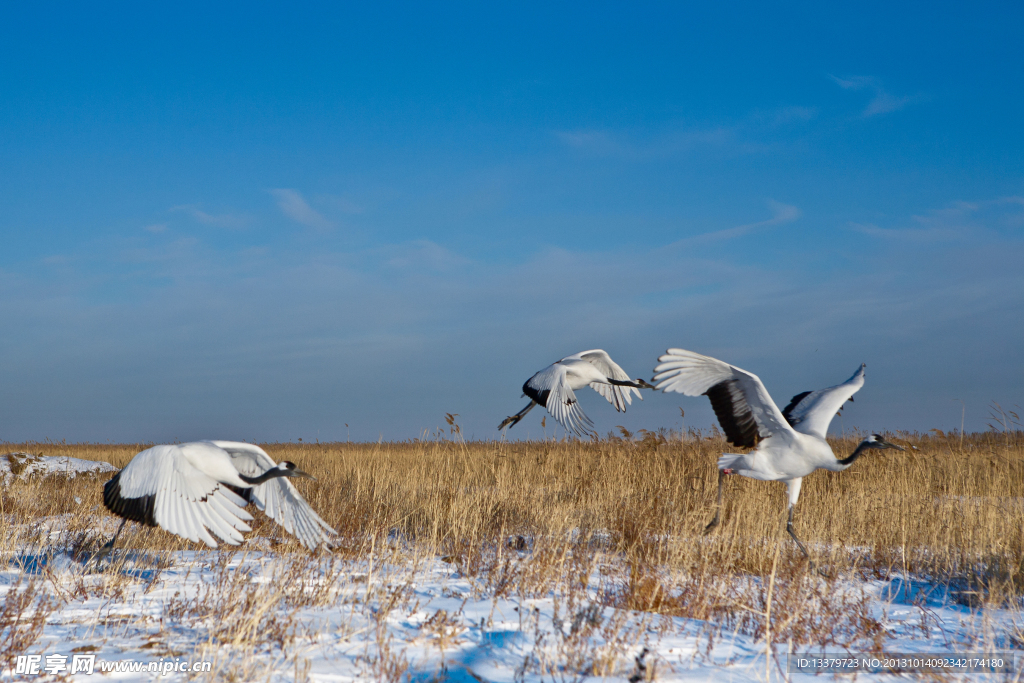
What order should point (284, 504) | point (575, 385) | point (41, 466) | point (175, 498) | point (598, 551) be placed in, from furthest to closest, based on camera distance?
point (41, 466), point (575, 385), point (598, 551), point (284, 504), point (175, 498)

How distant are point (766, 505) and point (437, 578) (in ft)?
12.1

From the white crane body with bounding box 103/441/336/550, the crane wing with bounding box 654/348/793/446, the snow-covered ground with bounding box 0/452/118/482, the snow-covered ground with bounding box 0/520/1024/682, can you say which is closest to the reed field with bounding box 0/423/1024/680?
the snow-covered ground with bounding box 0/520/1024/682

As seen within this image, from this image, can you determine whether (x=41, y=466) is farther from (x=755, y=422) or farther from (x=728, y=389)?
(x=755, y=422)

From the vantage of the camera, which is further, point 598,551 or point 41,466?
point 41,466

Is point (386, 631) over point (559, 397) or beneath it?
beneath

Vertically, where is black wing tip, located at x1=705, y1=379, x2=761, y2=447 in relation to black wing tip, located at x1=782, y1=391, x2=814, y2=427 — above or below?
below

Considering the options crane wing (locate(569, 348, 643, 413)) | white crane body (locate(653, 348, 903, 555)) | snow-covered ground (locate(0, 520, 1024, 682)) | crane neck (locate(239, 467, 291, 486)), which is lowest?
snow-covered ground (locate(0, 520, 1024, 682))

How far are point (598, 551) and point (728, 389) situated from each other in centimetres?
182

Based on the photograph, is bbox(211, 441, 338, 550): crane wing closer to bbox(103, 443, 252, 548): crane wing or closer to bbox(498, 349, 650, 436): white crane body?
bbox(103, 443, 252, 548): crane wing

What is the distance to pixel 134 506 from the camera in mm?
4180

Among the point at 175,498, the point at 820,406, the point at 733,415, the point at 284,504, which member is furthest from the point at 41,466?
the point at 820,406

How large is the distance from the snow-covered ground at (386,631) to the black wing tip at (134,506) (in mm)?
334

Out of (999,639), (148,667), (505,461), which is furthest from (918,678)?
(505,461)

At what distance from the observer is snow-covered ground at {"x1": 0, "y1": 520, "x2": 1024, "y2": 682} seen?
276 cm
